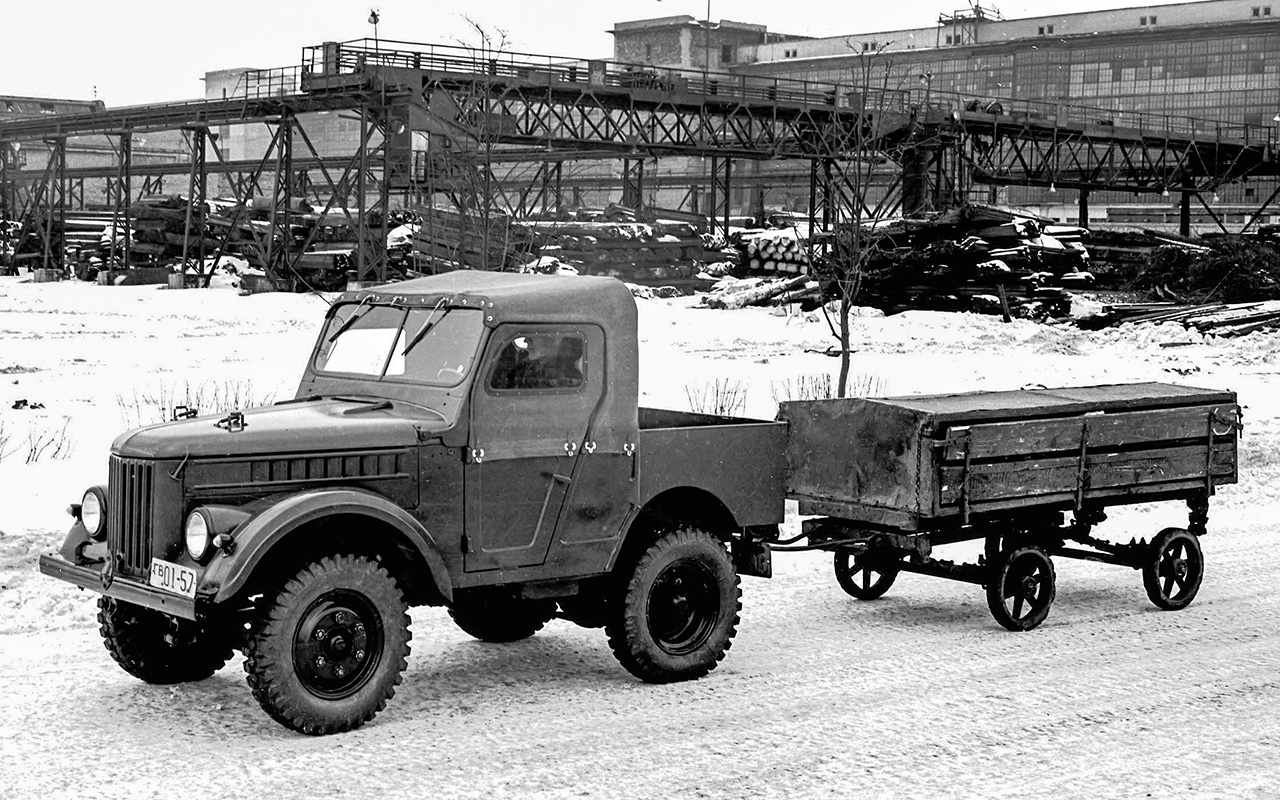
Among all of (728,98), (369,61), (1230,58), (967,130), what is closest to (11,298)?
(369,61)

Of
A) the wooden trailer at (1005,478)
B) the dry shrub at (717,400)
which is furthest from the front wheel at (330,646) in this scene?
the dry shrub at (717,400)

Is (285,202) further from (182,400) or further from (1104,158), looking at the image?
(1104,158)

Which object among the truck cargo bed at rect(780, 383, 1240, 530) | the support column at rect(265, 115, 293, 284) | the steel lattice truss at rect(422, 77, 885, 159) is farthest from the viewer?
the support column at rect(265, 115, 293, 284)

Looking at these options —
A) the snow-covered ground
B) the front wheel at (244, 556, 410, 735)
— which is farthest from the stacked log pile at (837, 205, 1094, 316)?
the front wheel at (244, 556, 410, 735)

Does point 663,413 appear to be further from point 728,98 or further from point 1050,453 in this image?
point 728,98

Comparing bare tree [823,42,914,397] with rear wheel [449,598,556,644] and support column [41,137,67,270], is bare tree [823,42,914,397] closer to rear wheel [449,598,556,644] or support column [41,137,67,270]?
rear wheel [449,598,556,644]

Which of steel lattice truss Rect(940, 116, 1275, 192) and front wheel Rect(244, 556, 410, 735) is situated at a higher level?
steel lattice truss Rect(940, 116, 1275, 192)

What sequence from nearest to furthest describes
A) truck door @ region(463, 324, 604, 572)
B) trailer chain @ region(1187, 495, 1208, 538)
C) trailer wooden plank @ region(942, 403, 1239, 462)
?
truck door @ region(463, 324, 604, 572)
trailer wooden plank @ region(942, 403, 1239, 462)
trailer chain @ region(1187, 495, 1208, 538)

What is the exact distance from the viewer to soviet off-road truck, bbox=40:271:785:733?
7039mm

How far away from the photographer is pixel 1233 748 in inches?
282

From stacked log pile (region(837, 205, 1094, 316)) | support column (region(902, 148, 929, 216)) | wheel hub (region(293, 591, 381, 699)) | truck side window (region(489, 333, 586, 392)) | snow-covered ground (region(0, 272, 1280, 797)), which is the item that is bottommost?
snow-covered ground (region(0, 272, 1280, 797))

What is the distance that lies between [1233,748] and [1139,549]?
11.0ft

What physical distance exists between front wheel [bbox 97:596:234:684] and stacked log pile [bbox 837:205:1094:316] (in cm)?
2652

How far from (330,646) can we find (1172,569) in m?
6.14
